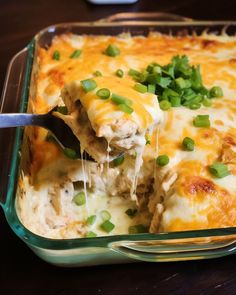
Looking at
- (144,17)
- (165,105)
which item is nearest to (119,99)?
(165,105)

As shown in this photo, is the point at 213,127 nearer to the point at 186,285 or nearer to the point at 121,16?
the point at 186,285

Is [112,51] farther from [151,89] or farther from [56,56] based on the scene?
[151,89]

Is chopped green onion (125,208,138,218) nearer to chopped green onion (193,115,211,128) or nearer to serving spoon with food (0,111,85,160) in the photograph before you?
serving spoon with food (0,111,85,160)

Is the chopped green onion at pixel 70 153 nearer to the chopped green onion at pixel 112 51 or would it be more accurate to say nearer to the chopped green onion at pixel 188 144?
the chopped green onion at pixel 188 144

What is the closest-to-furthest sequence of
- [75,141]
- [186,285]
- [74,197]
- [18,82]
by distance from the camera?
1. [186,285]
2. [75,141]
3. [74,197]
4. [18,82]

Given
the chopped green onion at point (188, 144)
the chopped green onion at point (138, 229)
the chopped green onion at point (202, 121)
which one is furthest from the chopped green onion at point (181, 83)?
the chopped green onion at point (138, 229)

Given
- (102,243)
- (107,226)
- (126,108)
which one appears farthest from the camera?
(107,226)

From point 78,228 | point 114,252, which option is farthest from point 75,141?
point 114,252
